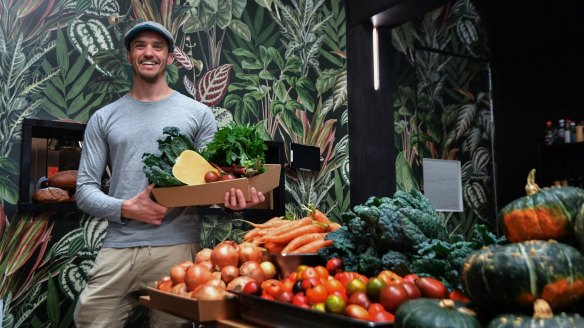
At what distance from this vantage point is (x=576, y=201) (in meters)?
1.34

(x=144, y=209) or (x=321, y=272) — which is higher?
(x=144, y=209)

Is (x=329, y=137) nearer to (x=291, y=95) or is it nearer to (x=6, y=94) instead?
(x=291, y=95)

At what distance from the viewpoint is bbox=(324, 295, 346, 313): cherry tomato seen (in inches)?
58.7

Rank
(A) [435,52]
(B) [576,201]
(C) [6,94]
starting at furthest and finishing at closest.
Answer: (A) [435,52] < (C) [6,94] < (B) [576,201]

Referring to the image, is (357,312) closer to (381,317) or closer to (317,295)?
(381,317)

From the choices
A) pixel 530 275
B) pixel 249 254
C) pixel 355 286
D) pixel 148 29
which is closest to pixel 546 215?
pixel 530 275

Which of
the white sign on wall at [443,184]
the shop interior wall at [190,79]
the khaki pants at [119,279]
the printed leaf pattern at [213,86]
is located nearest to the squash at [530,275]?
the khaki pants at [119,279]

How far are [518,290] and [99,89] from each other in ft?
10.6

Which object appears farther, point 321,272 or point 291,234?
point 291,234

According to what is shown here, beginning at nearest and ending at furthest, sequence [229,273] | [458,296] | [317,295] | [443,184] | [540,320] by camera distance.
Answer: [540,320]
[458,296]
[317,295]
[229,273]
[443,184]

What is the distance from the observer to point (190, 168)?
90.7 inches

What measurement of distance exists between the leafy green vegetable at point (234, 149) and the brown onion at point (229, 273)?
45 cm

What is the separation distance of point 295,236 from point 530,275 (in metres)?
1.42

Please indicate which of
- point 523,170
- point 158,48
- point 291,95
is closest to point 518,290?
point 158,48
